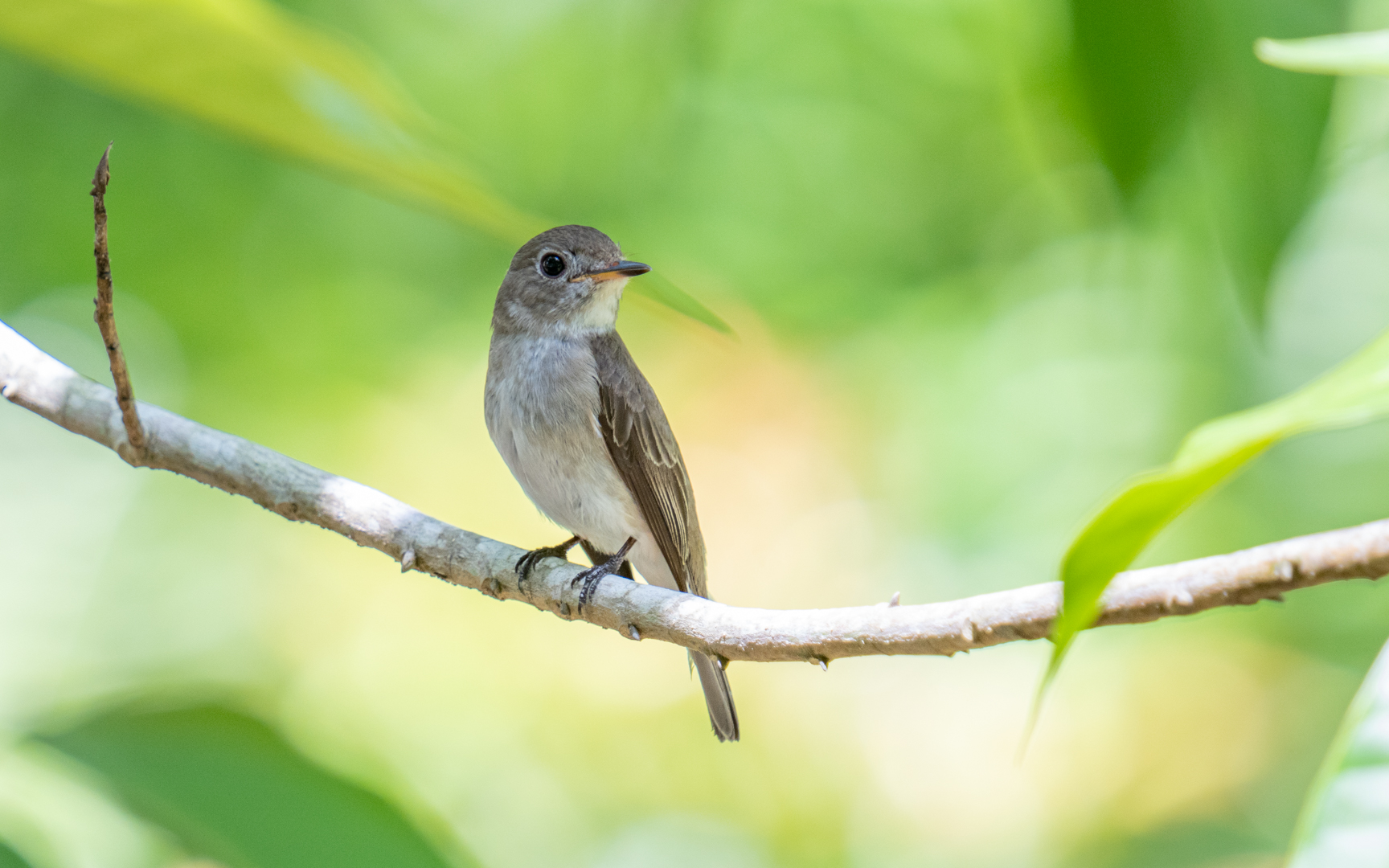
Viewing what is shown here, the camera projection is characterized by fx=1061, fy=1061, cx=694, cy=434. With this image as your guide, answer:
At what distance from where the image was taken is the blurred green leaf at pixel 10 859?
1879mm

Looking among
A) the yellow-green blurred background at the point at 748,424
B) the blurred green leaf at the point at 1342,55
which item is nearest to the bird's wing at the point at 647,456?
the yellow-green blurred background at the point at 748,424

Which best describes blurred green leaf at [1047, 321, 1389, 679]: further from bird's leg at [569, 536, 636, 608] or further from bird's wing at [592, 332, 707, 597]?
bird's wing at [592, 332, 707, 597]

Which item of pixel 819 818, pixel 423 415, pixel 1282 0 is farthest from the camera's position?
pixel 423 415

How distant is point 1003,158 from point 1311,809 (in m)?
5.49

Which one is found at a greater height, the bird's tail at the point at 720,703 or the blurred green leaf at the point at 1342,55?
the bird's tail at the point at 720,703

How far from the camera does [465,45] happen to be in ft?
20.5

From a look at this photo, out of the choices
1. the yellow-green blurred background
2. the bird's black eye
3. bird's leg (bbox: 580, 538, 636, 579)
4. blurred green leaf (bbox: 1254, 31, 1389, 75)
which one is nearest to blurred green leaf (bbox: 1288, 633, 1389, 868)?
blurred green leaf (bbox: 1254, 31, 1389, 75)

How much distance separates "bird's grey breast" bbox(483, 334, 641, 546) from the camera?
3.31 metres

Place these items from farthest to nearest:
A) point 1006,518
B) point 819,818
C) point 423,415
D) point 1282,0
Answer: point 423,415 < point 1006,518 < point 819,818 < point 1282,0

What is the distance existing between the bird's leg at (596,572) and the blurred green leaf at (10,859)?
1.18 metres

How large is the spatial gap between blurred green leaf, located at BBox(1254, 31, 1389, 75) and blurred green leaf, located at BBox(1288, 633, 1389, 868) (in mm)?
584

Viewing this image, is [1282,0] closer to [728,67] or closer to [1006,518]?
[1006,518]

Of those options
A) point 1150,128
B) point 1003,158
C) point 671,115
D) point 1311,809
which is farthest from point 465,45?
point 1311,809

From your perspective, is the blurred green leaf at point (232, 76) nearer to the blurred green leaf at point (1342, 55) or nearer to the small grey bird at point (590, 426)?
the small grey bird at point (590, 426)
